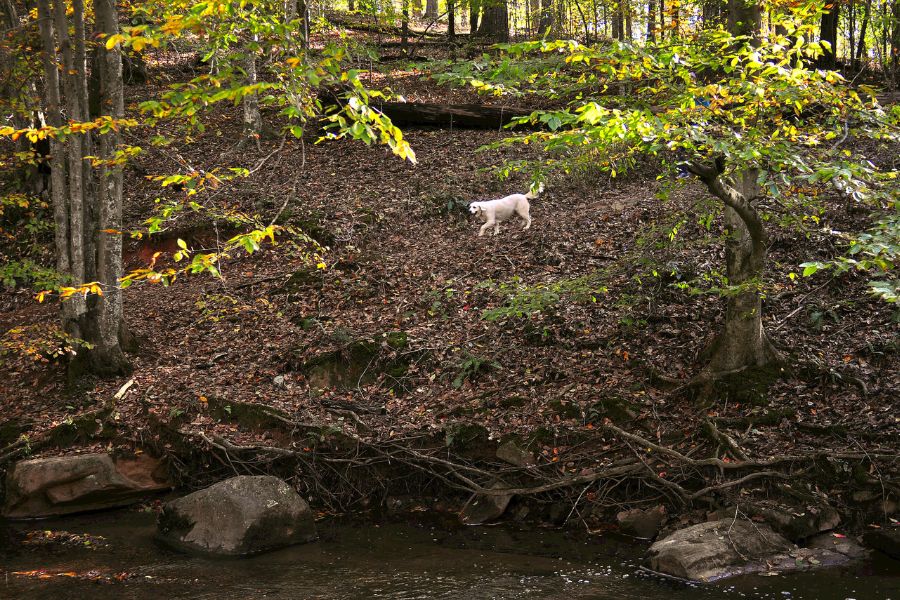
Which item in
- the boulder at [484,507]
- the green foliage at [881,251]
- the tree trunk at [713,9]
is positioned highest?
the tree trunk at [713,9]

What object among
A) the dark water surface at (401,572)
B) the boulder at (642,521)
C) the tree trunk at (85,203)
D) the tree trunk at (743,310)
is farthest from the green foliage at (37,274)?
the tree trunk at (743,310)

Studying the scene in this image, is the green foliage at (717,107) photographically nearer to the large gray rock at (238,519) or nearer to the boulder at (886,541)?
the boulder at (886,541)

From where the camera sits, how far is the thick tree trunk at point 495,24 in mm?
20125

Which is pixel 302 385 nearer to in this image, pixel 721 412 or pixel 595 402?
pixel 595 402

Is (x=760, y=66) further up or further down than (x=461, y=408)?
further up

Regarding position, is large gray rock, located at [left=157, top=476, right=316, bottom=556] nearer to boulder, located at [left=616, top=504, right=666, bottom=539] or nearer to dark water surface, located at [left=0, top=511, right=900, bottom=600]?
dark water surface, located at [left=0, top=511, right=900, bottom=600]

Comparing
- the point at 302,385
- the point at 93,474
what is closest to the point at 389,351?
the point at 302,385

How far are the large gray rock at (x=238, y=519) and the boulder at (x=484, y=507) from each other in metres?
1.64

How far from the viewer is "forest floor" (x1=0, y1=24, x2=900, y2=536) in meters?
7.20

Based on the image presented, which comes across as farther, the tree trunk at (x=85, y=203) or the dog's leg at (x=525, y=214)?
→ the dog's leg at (x=525, y=214)

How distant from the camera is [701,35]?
21.2 ft

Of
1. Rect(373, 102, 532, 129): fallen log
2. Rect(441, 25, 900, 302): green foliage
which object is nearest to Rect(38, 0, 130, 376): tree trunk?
Rect(441, 25, 900, 302): green foliage

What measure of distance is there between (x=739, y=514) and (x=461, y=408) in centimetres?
331

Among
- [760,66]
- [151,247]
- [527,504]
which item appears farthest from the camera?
[151,247]
